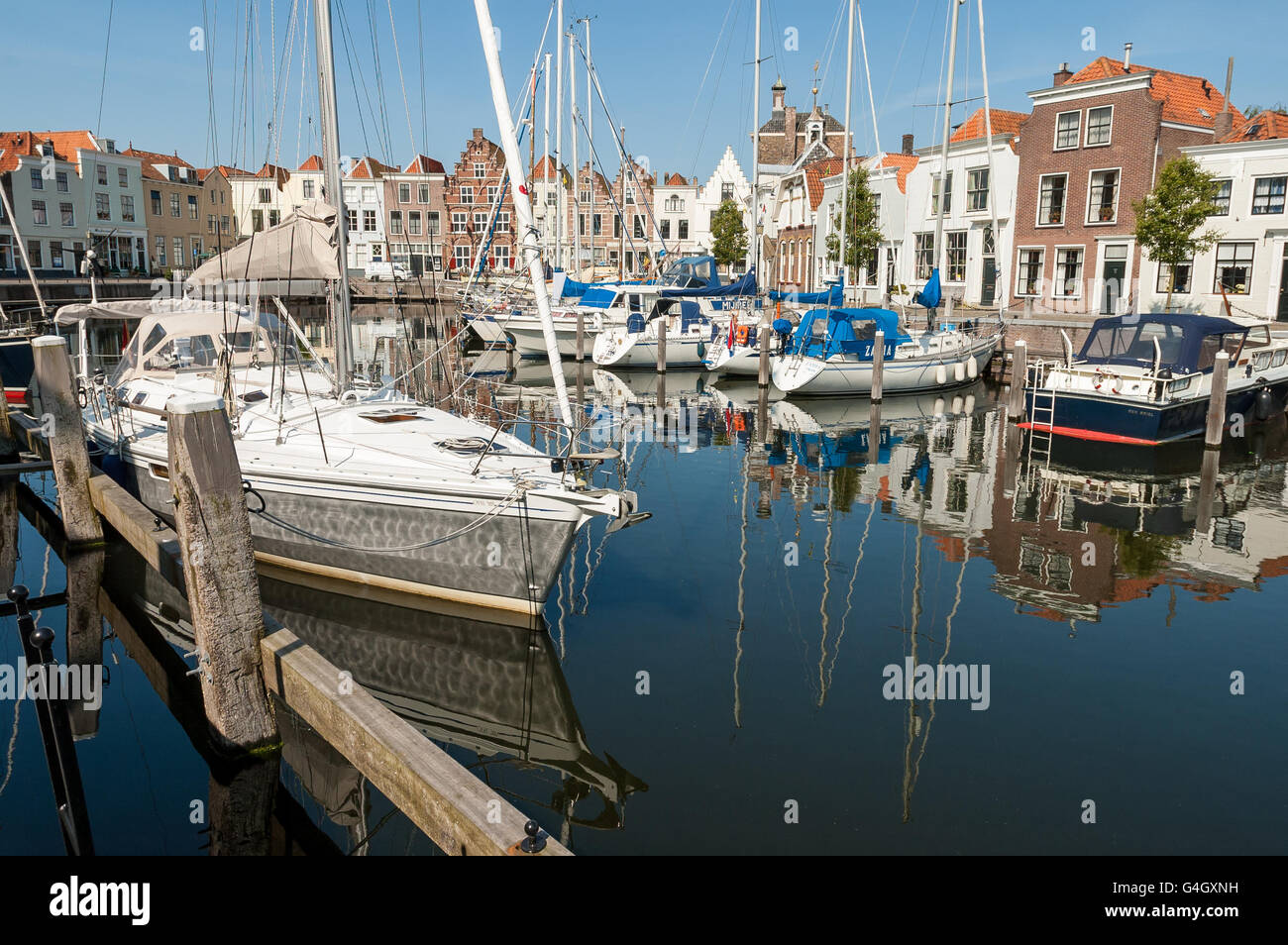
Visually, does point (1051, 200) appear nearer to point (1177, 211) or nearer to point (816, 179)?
point (1177, 211)

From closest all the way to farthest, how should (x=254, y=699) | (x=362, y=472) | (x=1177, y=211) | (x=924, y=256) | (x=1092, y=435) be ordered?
(x=254, y=699) < (x=362, y=472) < (x=1092, y=435) < (x=1177, y=211) < (x=924, y=256)

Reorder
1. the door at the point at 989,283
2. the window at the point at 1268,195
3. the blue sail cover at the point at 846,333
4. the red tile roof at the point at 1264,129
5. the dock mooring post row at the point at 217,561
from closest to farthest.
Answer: the dock mooring post row at the point at 217,561 → the blue sail cover at the point at 846,333 → the window at the point at 1268,195 → the red tile roof at the point at 1264,129 → the door at the point at 989,283

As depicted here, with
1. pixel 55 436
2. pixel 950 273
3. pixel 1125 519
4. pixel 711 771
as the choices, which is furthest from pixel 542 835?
pixel 950 273

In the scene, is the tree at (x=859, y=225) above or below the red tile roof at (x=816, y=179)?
below

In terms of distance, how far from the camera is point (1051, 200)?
36.0 m

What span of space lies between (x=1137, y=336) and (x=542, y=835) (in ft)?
66.2

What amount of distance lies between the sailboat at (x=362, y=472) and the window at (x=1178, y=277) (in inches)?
1190

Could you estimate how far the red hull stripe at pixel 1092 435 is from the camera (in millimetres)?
18781

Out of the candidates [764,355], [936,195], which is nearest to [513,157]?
[764,355]

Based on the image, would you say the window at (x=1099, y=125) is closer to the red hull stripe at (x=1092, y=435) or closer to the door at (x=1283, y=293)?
the door at (x=1283, y=293)

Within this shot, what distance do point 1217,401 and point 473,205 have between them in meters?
64.7

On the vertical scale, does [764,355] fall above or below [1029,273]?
below

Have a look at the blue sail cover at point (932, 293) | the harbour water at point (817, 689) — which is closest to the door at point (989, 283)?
the blue sail cover at point (932, 293)

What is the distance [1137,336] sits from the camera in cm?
1994
